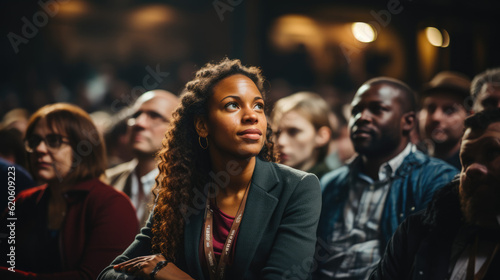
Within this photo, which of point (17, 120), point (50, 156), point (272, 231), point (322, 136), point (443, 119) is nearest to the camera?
point (272, 231)

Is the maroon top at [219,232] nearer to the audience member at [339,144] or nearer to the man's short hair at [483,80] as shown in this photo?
the audience member at [339,144]

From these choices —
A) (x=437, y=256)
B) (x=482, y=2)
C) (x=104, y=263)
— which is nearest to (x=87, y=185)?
(x=104, y=263)

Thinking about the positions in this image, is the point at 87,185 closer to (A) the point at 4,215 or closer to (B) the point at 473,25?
(A) the point at 4,215

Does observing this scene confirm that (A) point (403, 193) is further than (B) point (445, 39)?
No

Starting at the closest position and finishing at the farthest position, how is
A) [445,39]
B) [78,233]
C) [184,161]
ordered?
[184,161]
[78,233]
[445,39]

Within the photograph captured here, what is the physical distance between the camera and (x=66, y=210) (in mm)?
3053

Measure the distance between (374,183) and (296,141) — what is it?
81 cm

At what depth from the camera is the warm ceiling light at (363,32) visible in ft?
18.9

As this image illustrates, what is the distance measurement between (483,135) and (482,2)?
10.1ft

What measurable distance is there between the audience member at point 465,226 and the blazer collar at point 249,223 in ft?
1.94

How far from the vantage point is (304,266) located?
7.67ft

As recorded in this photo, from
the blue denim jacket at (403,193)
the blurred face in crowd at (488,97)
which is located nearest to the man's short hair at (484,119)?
the blue denim jacket at (403,193)

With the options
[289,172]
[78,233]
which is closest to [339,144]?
[289,172]

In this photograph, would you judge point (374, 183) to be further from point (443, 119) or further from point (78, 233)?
point (78, 233)
